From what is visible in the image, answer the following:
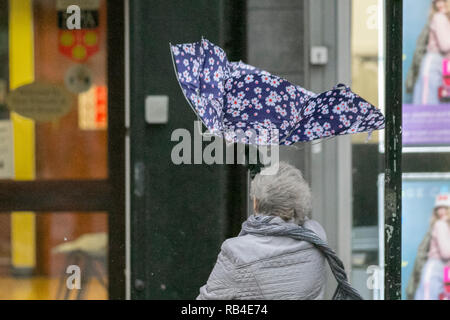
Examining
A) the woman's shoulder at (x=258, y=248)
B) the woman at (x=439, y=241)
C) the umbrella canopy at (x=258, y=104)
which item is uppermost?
the umbrella canopy at (x=258, y=104)

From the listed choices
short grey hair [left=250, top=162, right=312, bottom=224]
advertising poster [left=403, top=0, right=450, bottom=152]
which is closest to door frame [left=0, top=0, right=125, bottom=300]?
advertising poster [left=403, top=0, right=450, bottom=152]

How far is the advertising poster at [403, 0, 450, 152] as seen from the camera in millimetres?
5613

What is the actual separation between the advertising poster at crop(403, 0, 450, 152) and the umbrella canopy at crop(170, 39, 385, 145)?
1828 mm

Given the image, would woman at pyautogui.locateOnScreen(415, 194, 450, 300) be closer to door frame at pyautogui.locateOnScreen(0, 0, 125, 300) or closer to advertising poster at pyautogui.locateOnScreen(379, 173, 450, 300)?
advertising poster at pyautogui.locateOnScreen(379, 173, 450, 300)

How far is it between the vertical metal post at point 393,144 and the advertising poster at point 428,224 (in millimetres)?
2386

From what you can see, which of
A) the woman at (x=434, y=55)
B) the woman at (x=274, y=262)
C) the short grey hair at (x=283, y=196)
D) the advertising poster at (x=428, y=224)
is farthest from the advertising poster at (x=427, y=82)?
the woman at (x=274, y=262)

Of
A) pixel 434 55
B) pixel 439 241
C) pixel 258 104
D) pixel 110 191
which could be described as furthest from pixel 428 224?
pixel 110 191

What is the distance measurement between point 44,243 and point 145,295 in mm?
973

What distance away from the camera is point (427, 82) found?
18.5 ft

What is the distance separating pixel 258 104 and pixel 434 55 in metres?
2.24

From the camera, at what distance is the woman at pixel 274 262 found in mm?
3229

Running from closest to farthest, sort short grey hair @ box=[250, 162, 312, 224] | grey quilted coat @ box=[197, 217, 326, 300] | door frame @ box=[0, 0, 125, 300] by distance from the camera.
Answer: grey quilted coat @ box=[197, 217, 326, 300], short grey hair @ box=[250, 162, 312, 224], door frame @ box=[0, 0, 125, 300]

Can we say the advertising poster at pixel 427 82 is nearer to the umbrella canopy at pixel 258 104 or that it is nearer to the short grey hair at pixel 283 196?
the umbrella canopy at pixel 258 104

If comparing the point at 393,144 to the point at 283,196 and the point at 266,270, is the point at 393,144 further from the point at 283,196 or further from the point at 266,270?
the point at 266,270
